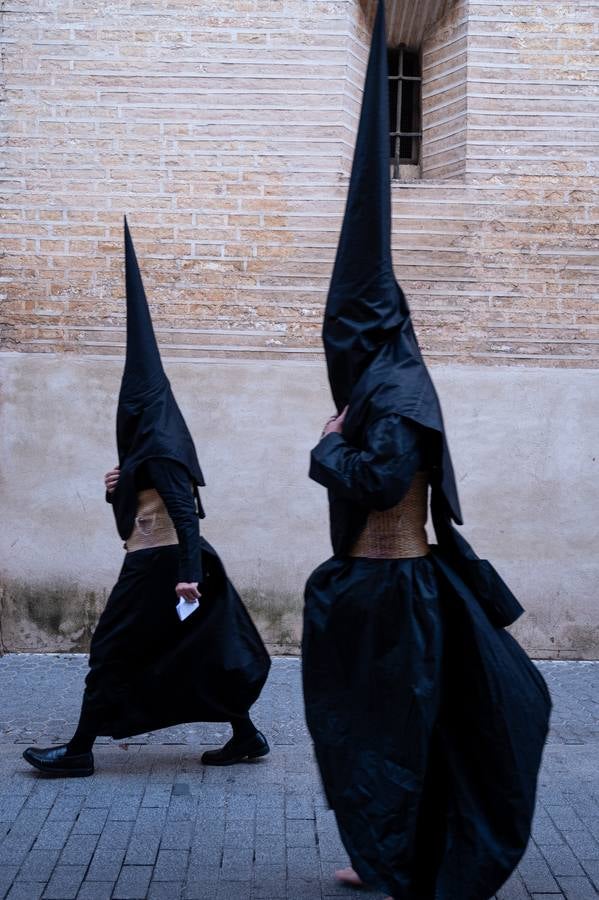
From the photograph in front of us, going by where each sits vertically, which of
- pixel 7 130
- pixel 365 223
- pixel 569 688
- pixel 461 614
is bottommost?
pixel 569 688

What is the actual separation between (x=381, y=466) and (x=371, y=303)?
1.81ft

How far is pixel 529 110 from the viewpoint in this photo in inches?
272

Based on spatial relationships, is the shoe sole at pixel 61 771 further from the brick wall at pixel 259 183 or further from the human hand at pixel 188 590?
the brick wall at pixel 259 183

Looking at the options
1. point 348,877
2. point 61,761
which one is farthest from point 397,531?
point 61,761

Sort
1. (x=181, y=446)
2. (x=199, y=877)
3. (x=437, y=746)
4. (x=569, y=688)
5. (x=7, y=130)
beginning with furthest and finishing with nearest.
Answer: (x=7, y=130) < (x=569, y=688) < (x=181, y=446) < (x=199, y=877) < (x=437, y=746)

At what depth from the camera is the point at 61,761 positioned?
4.63 m

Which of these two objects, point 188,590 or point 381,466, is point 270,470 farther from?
point 381,466

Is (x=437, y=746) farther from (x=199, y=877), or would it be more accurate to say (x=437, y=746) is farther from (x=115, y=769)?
(x=115, y=769)

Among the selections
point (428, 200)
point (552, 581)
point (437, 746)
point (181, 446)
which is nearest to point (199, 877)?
point (437, 746)

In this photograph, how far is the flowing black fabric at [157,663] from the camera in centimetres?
462

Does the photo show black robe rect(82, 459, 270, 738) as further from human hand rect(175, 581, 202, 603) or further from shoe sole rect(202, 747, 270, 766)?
shoe sole rect(202, 747, 270, 766)

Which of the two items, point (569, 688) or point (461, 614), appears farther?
point (569, 688)

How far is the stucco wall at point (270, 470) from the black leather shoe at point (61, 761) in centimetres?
229

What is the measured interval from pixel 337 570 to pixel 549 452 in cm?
380
